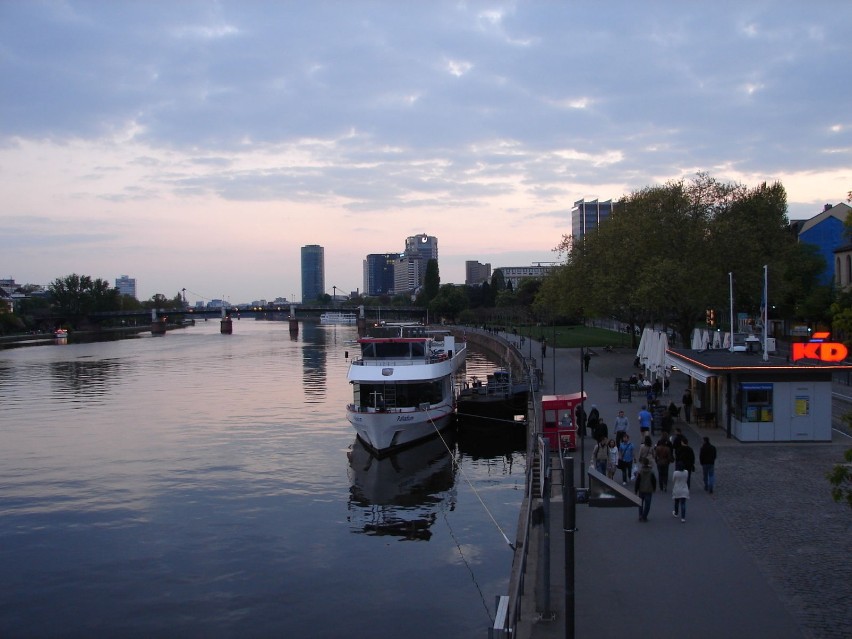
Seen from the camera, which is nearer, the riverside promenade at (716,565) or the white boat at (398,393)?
the riverside promenade at (716,565)

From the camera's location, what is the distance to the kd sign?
26094mm

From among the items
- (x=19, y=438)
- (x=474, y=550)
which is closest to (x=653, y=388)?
(x=474, y=550)

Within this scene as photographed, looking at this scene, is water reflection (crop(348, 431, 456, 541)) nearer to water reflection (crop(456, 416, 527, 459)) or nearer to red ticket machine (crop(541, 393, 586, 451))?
water reflection (crop(456, 416, 527, 459))

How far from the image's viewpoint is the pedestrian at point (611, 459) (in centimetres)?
2089

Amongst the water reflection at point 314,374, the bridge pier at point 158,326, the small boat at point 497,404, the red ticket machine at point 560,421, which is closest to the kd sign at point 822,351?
the red ticket machine at point 560,421

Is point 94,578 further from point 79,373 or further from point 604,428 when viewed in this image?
point 79,373

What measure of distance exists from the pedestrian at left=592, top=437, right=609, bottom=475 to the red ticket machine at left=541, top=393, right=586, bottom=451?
4.39m

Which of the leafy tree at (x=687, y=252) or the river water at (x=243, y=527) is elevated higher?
the leafy tree at (x=687, y=252)

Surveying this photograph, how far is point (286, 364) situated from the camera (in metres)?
85.4

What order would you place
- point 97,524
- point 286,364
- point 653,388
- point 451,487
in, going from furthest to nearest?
point 286,364, point 653,388, point 451,487, point 97,524

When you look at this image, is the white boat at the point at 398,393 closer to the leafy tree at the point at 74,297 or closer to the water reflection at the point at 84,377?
the water reflection at the point at 84,377

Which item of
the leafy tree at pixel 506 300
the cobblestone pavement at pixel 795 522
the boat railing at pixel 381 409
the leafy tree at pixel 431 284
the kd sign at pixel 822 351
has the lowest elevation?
the cobblestone pavement at pixel 795 522

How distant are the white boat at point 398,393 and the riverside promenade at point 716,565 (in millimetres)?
12798

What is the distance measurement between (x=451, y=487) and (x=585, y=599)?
16757 mm
